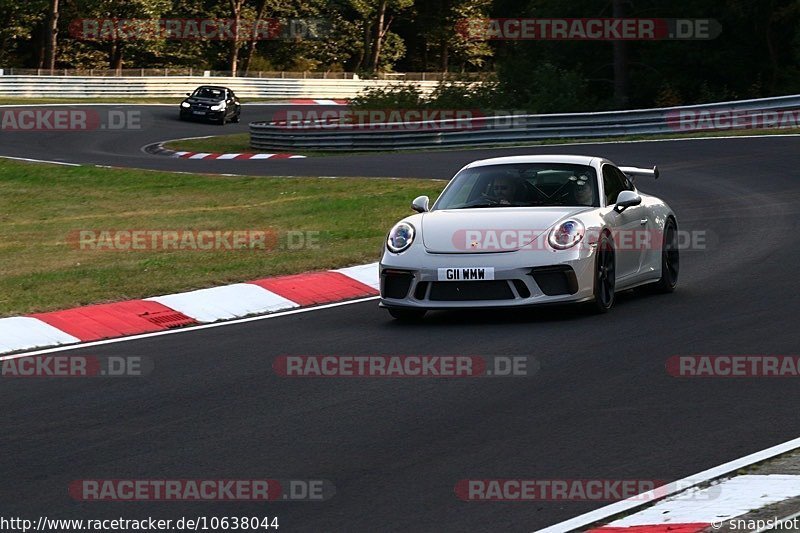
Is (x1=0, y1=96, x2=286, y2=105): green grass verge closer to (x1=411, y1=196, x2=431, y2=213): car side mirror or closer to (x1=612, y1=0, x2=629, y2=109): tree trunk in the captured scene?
(x1=612, y1=0, x2=629, y2=109): tree trunk

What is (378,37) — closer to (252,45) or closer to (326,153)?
(252,45)

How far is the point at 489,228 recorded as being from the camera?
10.6 meters

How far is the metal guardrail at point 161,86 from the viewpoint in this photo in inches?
2243

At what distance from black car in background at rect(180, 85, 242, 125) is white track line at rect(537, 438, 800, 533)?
144ft

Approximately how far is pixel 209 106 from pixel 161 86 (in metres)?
13.8

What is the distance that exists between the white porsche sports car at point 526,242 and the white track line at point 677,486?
3945mm

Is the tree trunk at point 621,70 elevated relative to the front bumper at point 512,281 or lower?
elevated

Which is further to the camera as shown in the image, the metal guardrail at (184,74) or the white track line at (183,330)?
the metal guardrail at (184,74)

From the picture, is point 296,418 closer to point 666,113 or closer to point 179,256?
point 179,256

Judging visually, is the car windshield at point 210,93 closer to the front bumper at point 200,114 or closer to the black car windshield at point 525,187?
the front bumper at point 200,114

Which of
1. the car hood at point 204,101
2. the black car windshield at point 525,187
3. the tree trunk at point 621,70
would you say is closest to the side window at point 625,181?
the black car windshield at point 525,187

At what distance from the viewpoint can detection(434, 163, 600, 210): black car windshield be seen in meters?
11.4

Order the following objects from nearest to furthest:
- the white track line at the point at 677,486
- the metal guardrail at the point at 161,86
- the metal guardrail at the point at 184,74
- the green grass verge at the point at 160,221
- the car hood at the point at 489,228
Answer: the white track line at the point at 677,486 < the car hood at the point at 489,228 < the green grass verge at the point at 160,221 < the metal guardrail at the point at 161,86 < the metal guardrail at the point at 184,74

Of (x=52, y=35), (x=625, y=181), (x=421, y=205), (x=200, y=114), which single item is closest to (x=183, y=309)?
(x=421, y=205)
